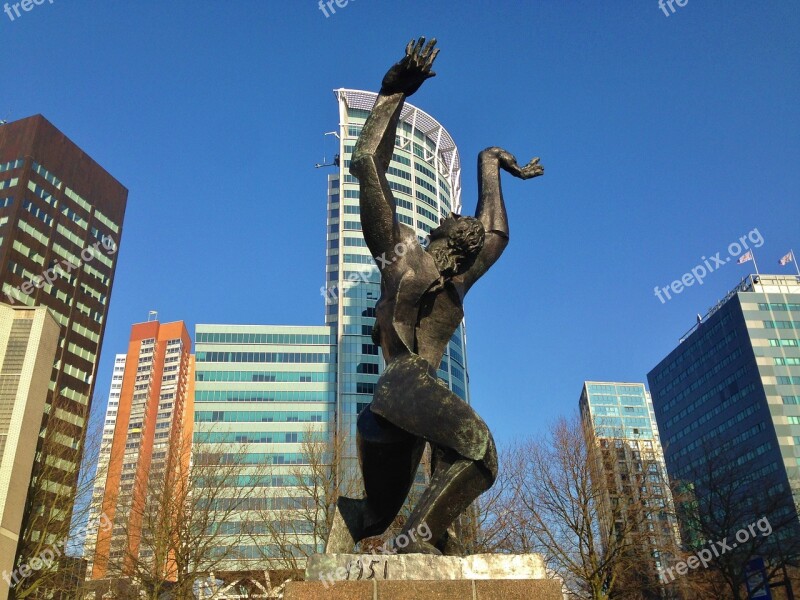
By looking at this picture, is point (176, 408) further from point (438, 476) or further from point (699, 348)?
point (438, 476)

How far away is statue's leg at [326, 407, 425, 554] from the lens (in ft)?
16.4

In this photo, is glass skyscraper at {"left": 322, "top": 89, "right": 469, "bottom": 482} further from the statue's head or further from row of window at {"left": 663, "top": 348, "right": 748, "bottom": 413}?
the statue's head

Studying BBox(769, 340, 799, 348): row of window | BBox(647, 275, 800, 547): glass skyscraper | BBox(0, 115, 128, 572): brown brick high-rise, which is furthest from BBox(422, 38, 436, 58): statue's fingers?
BBox(769, 340, 799, 348): row of window

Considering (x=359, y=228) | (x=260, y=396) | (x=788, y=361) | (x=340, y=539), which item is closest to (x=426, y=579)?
(x=340, y=539)

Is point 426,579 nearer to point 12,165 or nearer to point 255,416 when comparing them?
point 255,416

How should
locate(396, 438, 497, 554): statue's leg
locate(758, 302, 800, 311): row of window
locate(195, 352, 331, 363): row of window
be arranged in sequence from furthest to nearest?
locate(758, 302, 800, 311): row of window < locate(195, 352, 331, 363): row of window < locate(396, 438, 497, 554): statue's leg

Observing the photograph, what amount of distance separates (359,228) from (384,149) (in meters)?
96.6

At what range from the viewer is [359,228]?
102 metres

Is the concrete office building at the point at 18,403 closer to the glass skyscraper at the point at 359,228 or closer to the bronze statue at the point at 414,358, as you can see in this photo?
the bronze statue at the point at 414,358

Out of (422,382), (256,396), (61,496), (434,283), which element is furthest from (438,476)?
(256,396)

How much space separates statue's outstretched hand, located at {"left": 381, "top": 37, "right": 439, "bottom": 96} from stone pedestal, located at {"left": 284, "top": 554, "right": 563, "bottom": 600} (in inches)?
151

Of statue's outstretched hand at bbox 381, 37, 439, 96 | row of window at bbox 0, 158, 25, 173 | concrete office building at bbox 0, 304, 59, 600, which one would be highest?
row of window at bbox 0, 158, 25, 173

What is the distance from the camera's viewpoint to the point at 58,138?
8319cm

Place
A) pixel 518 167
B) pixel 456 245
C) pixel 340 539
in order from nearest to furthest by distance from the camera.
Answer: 1. pixel 340 539
2. pixel 456 245
3. pixel 518 167
